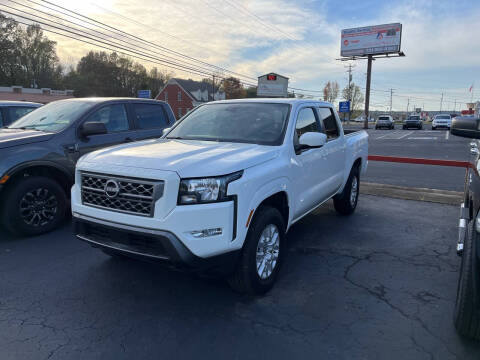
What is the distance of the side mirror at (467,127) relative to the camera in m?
3.18

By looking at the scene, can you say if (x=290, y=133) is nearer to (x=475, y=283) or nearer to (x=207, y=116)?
(x=207, y=116)

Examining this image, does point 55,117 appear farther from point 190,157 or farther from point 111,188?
point 190,157

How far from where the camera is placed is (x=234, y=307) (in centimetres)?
316

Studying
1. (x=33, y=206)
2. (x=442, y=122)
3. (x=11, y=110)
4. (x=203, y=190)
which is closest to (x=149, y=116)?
(x=33, y=206)

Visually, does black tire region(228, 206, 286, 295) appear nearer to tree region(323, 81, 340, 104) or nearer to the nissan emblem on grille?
the nissan emblem on grille

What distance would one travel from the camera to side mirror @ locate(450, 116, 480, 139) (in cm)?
318

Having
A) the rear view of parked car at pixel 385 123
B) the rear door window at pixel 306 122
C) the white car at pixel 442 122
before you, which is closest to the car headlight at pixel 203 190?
the rear door window at pixel 306 122

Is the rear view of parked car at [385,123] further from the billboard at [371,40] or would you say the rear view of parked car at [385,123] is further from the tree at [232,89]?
the tree at [232,89]

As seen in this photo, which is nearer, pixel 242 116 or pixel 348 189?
pixel 242 116

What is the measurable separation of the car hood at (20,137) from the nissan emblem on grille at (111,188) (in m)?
2.38

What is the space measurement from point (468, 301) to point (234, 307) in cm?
180

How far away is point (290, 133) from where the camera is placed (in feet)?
12.3

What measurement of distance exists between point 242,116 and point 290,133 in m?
0.68

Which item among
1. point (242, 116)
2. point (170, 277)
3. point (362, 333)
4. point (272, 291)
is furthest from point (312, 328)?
point (242, 116)
